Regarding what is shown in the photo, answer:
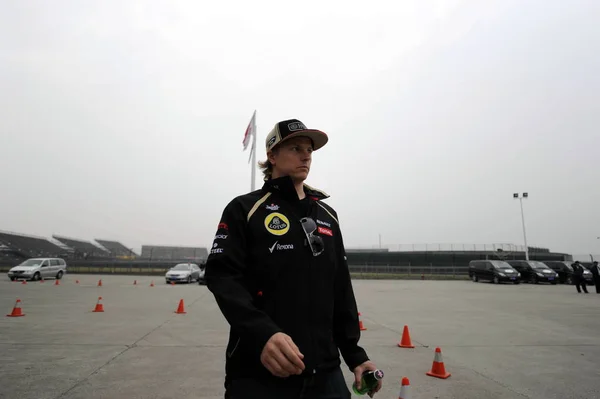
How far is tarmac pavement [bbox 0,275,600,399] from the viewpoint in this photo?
414 centimetres

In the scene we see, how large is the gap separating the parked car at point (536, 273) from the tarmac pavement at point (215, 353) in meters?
17.5

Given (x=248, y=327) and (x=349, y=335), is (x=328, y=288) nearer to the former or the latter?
(x=349, y=335)

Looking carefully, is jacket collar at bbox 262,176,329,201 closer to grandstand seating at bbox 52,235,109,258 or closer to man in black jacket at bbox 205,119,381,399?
man in black jacket at bbox 205,119,381,399

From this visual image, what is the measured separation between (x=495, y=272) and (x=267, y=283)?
27529mm

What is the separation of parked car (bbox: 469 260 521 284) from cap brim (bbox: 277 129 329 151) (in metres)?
26.6

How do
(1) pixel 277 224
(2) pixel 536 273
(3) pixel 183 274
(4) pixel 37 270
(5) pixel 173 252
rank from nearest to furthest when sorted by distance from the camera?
(1) pixel 277 224, (4) pixel 37 270, (3) pixel 183 274, (2) pixel 536 273, (5) pixel 173 252

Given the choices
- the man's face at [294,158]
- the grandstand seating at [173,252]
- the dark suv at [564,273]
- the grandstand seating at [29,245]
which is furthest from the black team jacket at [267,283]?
the grandstand seating at [173,252]

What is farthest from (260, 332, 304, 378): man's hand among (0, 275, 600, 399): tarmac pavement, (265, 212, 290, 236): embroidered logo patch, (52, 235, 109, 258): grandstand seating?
(52, 235, 109, 258): grandstand seating

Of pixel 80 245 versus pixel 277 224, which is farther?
pixel 80 245

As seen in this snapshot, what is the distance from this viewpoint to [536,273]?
2564 centimetres

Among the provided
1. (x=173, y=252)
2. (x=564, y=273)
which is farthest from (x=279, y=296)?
(x=173, y=252)

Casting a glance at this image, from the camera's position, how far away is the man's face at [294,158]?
74.5 inches

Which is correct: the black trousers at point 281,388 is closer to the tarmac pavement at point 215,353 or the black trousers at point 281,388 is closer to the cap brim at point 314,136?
the cap brim at point 314,136

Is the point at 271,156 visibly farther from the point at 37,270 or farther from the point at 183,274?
the point at 37,270
